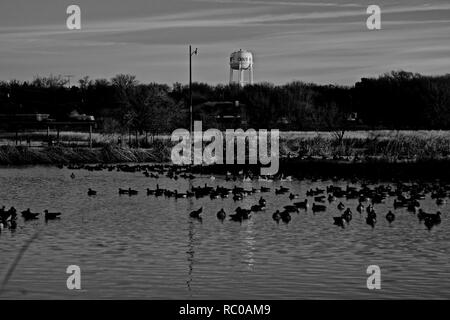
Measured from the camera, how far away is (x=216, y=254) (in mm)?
23938

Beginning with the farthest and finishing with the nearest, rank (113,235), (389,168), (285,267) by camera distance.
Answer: (389,168) → (113,235) → (285,267)

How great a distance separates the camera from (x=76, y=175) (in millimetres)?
55906

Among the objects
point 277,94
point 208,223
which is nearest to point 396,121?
point 277,94

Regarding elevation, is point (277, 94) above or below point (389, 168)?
above

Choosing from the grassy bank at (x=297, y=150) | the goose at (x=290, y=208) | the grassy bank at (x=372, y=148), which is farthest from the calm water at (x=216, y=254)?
the grassy bank at (x=297, y=150)

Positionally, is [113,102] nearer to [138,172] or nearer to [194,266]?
[138,172]

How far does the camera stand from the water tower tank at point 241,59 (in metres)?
136

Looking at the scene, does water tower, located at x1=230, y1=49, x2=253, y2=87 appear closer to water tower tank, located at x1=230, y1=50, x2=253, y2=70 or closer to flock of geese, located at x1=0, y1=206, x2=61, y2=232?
water tower tank, located at x1=230, y1=50, x2=253, y2=70

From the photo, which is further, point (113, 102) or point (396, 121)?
point (113, 102)

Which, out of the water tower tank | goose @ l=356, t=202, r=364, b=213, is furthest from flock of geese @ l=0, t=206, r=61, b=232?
the water tower tank

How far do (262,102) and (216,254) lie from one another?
88.3 m

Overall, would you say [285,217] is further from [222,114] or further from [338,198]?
[222,114]

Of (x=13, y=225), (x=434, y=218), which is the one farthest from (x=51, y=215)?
(x=434, y=218)
